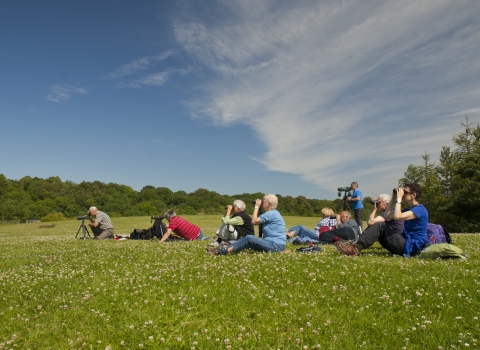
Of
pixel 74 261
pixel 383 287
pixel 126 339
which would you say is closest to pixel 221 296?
pixel 126 339

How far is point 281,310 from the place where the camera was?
217 inches

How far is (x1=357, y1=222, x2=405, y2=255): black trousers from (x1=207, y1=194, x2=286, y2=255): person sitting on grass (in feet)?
8.26

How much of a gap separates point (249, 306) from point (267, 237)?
5.60 meters

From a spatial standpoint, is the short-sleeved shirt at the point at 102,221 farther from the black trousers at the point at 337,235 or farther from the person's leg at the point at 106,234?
the black trousers at the point at 337,235

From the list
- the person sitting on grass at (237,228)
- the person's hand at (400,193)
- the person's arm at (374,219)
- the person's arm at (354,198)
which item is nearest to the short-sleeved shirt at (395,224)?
the person's arm at (374,219)

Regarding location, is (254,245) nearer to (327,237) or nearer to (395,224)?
(395,224)

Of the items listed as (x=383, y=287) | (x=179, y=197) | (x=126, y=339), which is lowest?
(x=126, y=339)

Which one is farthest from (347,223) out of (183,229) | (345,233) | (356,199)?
(183,229)

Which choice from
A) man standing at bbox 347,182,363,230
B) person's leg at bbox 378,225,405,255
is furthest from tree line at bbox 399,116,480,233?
person's leg at bbox 378,225,405,255

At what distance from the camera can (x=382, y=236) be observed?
33.8 feet

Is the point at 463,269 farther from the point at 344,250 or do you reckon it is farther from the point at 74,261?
the point at 74,261

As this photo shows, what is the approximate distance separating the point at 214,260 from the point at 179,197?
107 meters

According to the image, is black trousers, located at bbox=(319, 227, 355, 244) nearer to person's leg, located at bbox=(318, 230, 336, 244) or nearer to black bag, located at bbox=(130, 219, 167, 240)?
person's leg, located at bbox=(318, 230, 336, 244)

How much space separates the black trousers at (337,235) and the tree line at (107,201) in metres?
72.4
